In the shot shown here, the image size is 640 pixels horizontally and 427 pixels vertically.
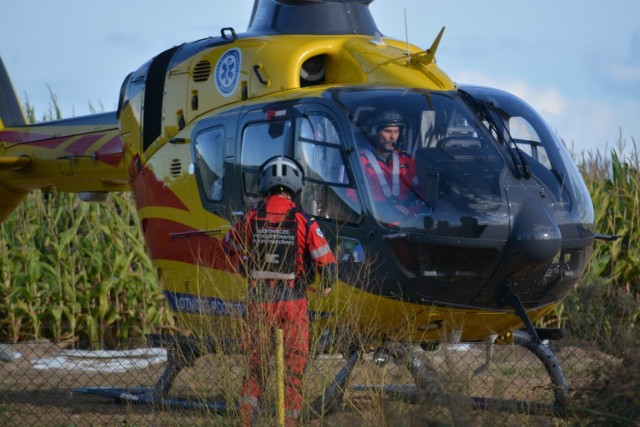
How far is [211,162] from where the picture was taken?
8.15 m

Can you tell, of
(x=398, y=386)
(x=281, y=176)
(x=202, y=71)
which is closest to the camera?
(x=398, y=386)

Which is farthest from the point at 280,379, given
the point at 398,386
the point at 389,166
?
the point at 389,166

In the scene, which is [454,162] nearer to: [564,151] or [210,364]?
[564,151]

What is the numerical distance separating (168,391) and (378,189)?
244 cm

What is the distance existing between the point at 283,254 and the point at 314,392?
91 cm

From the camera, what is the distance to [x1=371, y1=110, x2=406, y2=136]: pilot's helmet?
7.15 meters

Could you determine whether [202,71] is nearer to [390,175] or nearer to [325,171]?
[325,171]

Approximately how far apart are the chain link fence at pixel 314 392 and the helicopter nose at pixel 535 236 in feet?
2.32

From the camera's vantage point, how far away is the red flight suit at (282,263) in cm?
634

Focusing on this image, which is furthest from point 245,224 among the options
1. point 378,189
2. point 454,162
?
point 454,162

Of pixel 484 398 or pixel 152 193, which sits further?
pixel 152 193

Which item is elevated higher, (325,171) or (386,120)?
(386,120)

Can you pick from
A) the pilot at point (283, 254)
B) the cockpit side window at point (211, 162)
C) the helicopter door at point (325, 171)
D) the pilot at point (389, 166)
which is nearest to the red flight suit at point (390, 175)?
→ the pilot at point (389, 166)

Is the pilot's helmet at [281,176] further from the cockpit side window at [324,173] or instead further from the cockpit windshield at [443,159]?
the cockpit windshield at [443,159]
